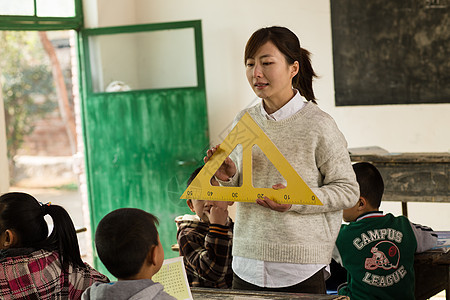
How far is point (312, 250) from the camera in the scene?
1860 millimetres

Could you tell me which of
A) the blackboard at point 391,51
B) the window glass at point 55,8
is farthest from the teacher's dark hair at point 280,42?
the window glass at point 55,8

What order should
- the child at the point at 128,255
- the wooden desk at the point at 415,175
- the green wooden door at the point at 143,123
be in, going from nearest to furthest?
the child at the point at 128,255
the wooden desk at the point at 415,175
the green wooden door at the point at 143,123

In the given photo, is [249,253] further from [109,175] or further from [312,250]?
[109,175]

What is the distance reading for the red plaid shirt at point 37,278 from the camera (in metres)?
1.94

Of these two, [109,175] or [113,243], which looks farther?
[109,175]

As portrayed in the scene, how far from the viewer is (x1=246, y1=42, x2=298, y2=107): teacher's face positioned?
6.16 feet

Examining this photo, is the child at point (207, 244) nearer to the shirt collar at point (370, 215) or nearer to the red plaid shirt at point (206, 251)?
the red plaid shirt at point (206, 251)

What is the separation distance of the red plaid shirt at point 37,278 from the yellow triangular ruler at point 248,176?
0.45 meters

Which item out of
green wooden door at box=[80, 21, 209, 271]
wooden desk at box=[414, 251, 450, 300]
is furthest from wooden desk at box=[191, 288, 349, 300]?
green wooden door at box=[80, 21, 209, 271]

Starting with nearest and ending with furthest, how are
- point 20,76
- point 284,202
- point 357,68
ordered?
point 284,202 < point 357,68 < point 20,76

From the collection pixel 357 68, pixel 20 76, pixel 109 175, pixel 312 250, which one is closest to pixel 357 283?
pixel 312 250

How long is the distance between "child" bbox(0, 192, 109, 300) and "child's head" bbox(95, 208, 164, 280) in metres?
0.51

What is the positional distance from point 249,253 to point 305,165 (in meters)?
0.31

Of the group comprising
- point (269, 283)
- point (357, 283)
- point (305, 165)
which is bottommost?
point (357, 283)
